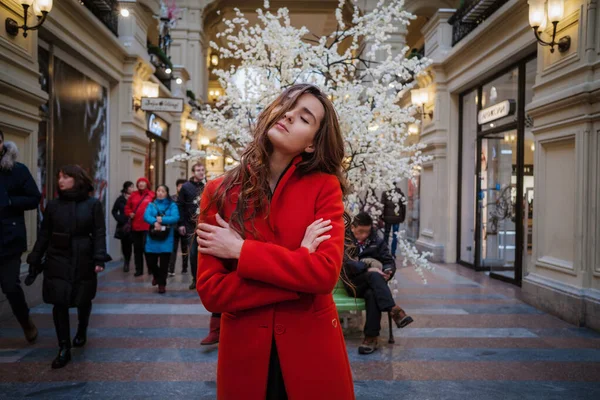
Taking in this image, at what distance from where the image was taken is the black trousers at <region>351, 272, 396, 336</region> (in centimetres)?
521

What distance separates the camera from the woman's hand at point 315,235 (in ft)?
5.66

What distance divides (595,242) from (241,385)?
6.00 meters

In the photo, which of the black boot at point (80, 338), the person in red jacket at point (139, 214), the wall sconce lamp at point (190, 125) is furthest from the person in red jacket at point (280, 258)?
the wall sconce lamp at point (190, 125)

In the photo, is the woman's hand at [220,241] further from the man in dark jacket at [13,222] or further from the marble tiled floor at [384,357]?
the man in dark jacket at [13,222]

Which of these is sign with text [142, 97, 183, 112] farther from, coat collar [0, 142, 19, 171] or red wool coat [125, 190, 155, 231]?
coat collar [0, 142, 19, 171]

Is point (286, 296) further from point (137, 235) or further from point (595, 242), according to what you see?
point (137, 235)

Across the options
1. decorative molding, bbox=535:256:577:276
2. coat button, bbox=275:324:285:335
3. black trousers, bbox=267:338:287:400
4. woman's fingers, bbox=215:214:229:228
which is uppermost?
woman's fingers, bbox=215:214:229:228

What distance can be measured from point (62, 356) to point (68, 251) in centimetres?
96

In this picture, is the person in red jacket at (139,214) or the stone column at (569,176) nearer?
the stone column at (569,176)

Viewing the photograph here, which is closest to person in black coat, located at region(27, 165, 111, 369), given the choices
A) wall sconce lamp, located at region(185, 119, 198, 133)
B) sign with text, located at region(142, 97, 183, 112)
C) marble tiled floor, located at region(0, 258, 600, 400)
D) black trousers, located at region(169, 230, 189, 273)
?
marble tiled floor, located at region(0, 258, 600, 400)

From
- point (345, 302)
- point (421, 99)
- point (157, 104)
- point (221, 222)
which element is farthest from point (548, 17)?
point (157, 104)

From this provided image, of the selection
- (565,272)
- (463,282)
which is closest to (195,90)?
(463,282)

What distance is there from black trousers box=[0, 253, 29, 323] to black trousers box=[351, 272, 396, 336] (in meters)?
3.45

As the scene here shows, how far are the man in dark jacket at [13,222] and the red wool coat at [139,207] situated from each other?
4.26m
